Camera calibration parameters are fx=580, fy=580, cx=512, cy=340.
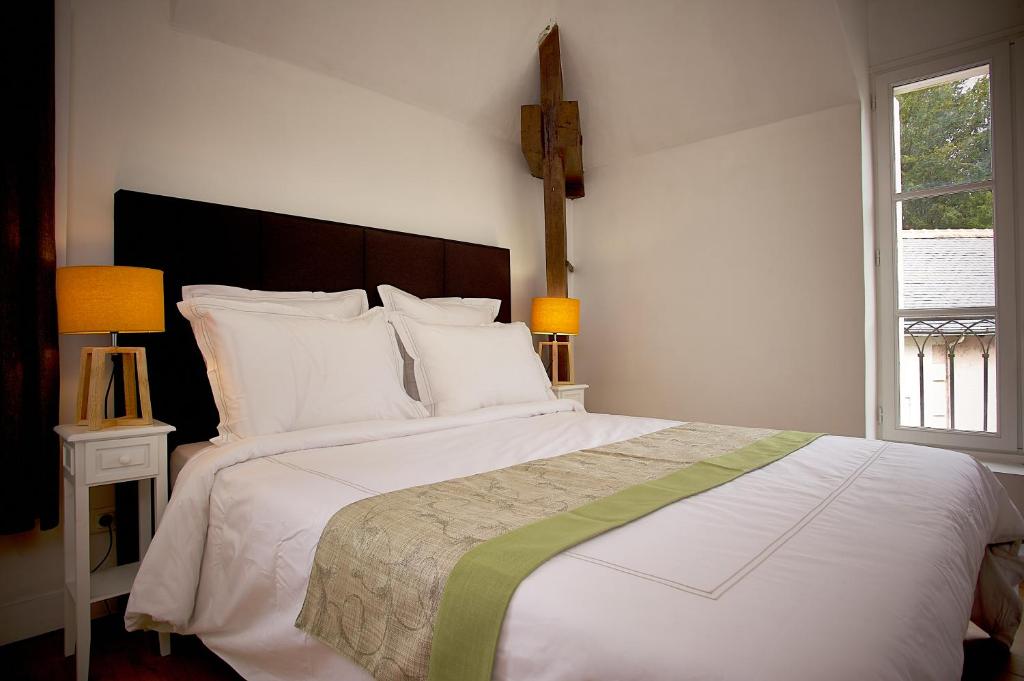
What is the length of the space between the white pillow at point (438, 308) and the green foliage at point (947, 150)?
7.92ft

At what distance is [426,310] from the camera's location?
9.46ft

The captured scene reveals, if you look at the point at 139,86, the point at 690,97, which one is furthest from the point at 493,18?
the point at 139,86

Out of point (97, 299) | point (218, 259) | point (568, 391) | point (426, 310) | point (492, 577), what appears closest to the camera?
point (492, 577)

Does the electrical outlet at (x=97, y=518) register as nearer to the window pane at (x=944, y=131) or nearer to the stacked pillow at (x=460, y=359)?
the stacked pillow at (x=460, y=359)

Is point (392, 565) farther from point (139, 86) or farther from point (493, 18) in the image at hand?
point (493, 18)

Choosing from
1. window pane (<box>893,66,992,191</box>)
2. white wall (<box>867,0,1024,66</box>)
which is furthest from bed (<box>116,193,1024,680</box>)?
white wall (<box>867,0,1024,66</box>)

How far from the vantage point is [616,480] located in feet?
4.81

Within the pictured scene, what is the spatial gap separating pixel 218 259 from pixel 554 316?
6.24 feet

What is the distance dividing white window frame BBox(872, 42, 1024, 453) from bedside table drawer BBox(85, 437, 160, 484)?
3515 mm

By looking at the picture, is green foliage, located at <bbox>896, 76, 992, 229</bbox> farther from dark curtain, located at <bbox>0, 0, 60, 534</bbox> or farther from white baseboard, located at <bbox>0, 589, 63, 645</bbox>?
white baseboard, located at <bbox>0, 589, 63, 645</bbox>

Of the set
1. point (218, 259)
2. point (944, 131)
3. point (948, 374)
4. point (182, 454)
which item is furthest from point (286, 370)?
point (944, 131)

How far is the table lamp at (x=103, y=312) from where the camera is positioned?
1.83 metres

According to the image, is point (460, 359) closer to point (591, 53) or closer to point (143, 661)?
point (143, 661)

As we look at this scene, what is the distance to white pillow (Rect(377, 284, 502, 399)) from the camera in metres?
2.65
